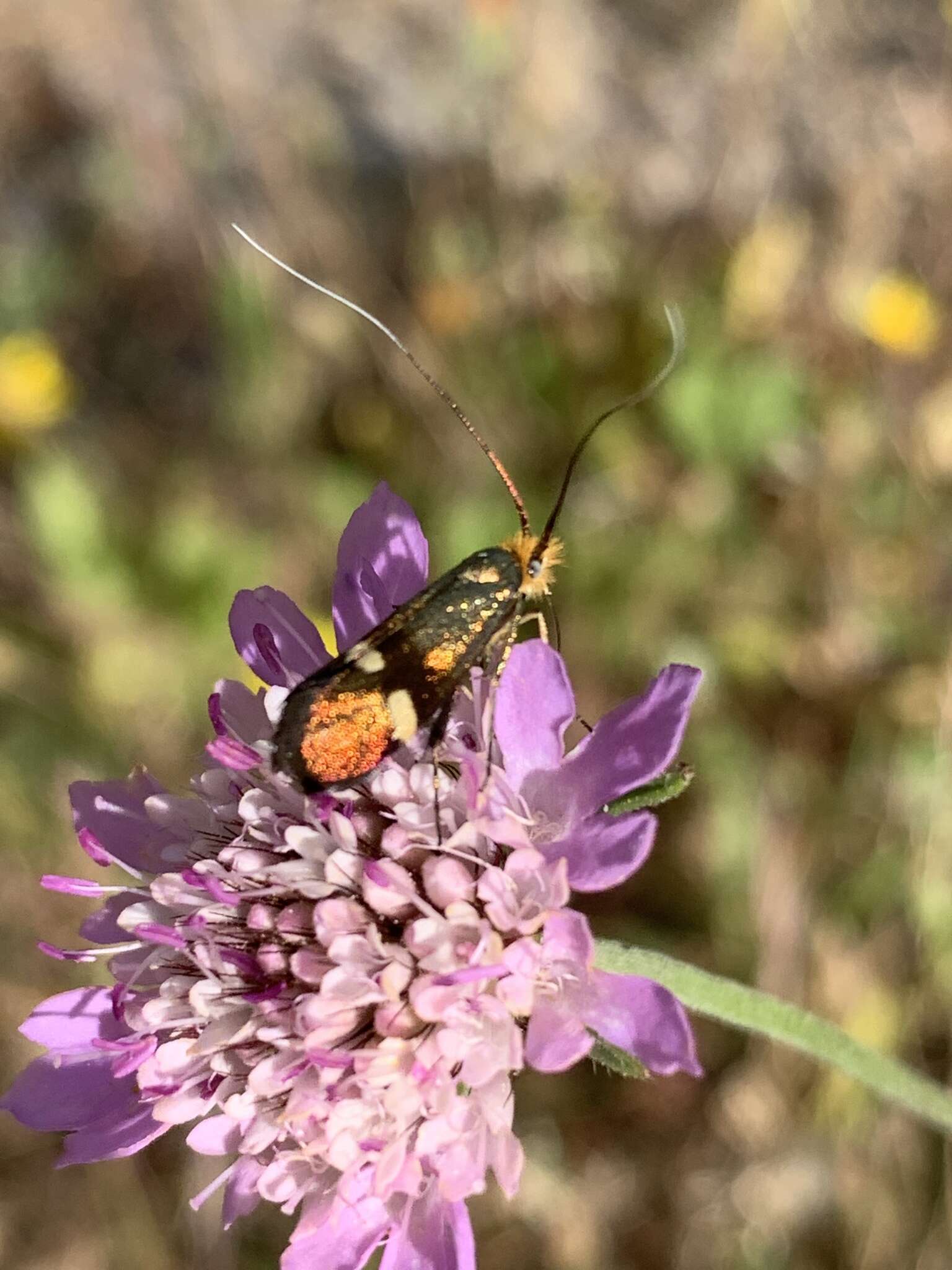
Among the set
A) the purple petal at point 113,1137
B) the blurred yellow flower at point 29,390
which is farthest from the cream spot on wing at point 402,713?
the blurred yellow flower at point 29,390

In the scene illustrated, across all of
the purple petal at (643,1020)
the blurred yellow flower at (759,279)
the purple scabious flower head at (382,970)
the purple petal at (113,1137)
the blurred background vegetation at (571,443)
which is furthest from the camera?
the blurred yellow flower at (759,279)

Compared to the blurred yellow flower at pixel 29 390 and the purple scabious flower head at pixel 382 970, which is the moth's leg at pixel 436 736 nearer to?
the purple scabious flower head at pixel 382 970

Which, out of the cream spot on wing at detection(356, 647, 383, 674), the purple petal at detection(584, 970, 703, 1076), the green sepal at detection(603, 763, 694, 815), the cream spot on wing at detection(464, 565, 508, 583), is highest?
the cream spot on wing at detection(356, 647, 383, 674)

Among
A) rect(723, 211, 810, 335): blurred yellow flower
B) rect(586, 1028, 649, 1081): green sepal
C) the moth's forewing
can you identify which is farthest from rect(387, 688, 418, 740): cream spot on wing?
rect(723, 211, 810, 335): blurred yellow flower

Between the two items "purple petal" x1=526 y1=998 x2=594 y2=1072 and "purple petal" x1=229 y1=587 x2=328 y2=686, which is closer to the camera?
"purple petal" x1=526 y1=998 x2=594 y2=1072

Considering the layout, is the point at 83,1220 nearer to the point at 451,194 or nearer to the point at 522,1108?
the point at 522,1108

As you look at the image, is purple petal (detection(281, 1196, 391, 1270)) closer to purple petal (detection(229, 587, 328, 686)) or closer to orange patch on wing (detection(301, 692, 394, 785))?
orange patch on wing (detection(301, 692, 394, 785))
